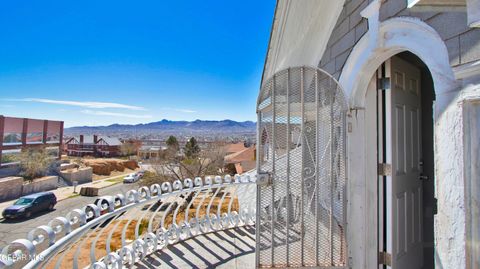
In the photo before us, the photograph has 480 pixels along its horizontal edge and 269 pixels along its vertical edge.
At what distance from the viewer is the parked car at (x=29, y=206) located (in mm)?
15469

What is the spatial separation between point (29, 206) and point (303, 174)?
21959mm

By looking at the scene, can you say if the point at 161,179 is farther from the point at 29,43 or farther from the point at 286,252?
the point at 29,43

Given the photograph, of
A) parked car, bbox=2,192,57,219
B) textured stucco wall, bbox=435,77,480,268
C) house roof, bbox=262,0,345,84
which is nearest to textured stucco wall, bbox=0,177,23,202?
parked car, bbox=2,192,57,219

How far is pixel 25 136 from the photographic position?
32.8m

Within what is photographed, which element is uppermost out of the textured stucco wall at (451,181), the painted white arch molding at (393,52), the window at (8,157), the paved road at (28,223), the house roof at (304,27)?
the house roof at (304,27)

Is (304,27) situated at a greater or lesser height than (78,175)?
greater

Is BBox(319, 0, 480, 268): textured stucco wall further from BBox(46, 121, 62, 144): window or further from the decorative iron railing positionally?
BBox(46, 121, 62, 144): window

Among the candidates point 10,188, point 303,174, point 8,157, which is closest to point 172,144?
point 10,188

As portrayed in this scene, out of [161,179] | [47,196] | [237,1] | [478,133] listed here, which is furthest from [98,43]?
[478,133]

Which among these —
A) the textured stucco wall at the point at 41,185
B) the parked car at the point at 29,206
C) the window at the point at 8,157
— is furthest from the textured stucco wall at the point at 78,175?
the parked car at the point at 29,206

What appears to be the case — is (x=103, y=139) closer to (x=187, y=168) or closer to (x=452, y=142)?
(x=187, y=168)

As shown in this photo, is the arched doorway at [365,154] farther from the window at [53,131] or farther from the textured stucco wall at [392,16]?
the window at [53,131]

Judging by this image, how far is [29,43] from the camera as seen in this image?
84.3 feet

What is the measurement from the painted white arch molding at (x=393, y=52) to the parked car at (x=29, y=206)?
21.9m
